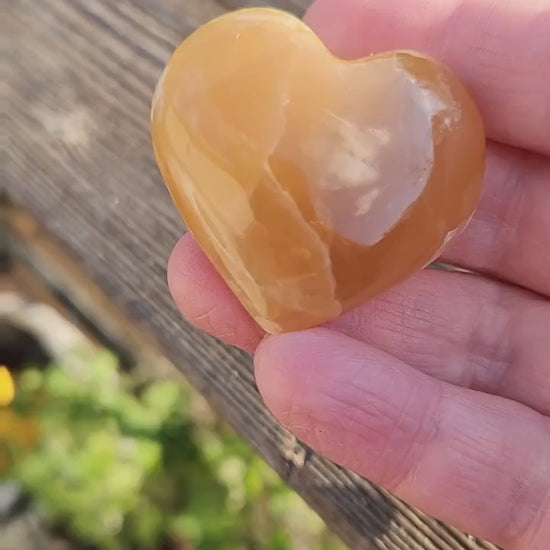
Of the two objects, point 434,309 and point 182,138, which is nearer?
point 182,138

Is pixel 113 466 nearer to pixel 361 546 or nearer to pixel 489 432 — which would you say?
pixel 361 546

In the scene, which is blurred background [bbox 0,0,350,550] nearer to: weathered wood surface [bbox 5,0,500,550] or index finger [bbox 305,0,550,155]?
weathered wood surface [bbox 5,0,500,550]

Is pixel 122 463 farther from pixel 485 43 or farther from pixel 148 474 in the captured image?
pixel 485 43

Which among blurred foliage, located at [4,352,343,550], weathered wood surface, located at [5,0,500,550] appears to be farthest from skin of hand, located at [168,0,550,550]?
blurred foliage, located at [4,352,343,550]

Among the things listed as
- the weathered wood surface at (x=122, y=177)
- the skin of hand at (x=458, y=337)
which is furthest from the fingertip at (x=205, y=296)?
the weathered wood surface at (x=122, y=177)

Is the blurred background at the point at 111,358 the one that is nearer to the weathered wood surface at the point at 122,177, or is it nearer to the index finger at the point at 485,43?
the weathered wood surface at the point at 122,177

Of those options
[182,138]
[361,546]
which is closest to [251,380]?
[361,546]
